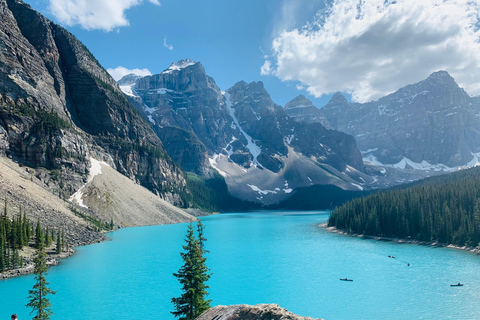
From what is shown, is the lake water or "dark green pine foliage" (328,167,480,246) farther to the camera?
"dark green pine foliage" (328,167,480,246)

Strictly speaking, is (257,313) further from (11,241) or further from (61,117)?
(61,117)

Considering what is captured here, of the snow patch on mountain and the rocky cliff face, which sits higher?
the rocky cliff face

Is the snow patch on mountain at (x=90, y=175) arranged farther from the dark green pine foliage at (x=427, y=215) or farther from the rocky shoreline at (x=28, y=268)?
the dark green pine foliage at (x=427, y=215)

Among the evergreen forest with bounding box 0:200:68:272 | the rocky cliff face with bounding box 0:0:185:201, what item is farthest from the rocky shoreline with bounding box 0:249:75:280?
the rocky cliff face with bounding box 0:0:185:201

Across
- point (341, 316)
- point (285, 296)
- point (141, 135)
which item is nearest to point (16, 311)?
point (285, 296)

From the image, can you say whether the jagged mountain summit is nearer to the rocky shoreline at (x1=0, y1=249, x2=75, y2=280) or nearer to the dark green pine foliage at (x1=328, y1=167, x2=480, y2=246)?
the rocky shoreline at (x1=0, y1=249, x2=75, y2=280)

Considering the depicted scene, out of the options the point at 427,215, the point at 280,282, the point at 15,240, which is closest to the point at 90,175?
the point at 15,240
